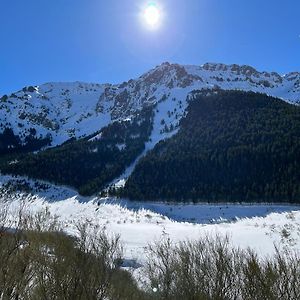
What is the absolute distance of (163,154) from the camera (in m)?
156

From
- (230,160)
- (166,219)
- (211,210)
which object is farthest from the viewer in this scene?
(230,160)

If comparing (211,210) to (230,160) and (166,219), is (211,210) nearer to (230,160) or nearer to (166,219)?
(166,219)

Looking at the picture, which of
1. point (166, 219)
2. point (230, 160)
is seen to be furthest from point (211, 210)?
point (230, 160)

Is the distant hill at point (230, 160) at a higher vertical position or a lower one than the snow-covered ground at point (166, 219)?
higher

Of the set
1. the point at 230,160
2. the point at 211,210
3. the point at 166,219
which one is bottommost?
the point at 166,219

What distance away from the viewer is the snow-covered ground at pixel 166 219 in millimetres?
53500

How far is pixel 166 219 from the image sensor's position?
98562 mm

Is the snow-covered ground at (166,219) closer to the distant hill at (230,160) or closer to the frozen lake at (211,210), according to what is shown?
the frozen lake at (211,210)

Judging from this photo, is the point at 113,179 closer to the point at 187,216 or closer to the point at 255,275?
the point at 187,216

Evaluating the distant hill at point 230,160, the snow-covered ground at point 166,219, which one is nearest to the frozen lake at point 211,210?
the snow-covered ground at point 166,219

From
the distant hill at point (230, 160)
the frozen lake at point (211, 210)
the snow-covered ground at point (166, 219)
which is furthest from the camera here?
the distant hill at point (230, 160)

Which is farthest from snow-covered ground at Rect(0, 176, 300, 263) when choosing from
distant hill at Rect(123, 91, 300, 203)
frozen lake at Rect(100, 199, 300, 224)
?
distant hill at Rect(123, 91, 300, 203)

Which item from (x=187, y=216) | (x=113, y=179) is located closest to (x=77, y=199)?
(x=113, y=179)

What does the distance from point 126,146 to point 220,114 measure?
43993 mm
